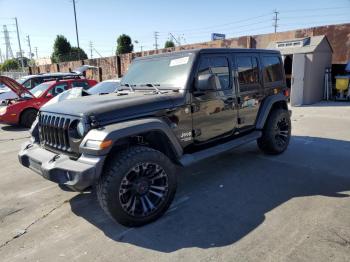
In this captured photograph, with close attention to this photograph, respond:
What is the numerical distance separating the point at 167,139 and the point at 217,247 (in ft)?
4.44

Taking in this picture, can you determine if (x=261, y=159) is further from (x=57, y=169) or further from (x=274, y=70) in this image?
(x=57, y=169)

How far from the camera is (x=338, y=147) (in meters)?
6.15

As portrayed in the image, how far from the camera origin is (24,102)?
9.55 metres

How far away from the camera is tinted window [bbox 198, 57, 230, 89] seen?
4180mm

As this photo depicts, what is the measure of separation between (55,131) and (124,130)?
1.03 m

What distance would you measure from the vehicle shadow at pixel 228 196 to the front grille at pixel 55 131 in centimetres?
88

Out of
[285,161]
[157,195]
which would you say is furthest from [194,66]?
[285,161]

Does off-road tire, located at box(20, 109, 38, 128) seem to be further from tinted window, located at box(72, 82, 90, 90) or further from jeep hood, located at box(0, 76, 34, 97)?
tinted window, located at box(72, 82, 90, 90)

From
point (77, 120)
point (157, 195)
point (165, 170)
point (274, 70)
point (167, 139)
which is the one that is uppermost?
point (274, 70)

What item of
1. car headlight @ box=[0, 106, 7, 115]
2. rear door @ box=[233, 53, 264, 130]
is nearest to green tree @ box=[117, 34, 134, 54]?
car headlight @ box=[0, 106, 7, 115]

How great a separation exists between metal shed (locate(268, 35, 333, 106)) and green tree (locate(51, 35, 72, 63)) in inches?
1300

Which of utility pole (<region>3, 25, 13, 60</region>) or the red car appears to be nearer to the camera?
the red car

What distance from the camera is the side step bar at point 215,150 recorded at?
388 centimetres

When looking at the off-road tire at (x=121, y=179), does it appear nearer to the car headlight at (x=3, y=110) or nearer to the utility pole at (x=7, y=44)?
the car headlight at (x=3, y=110)
